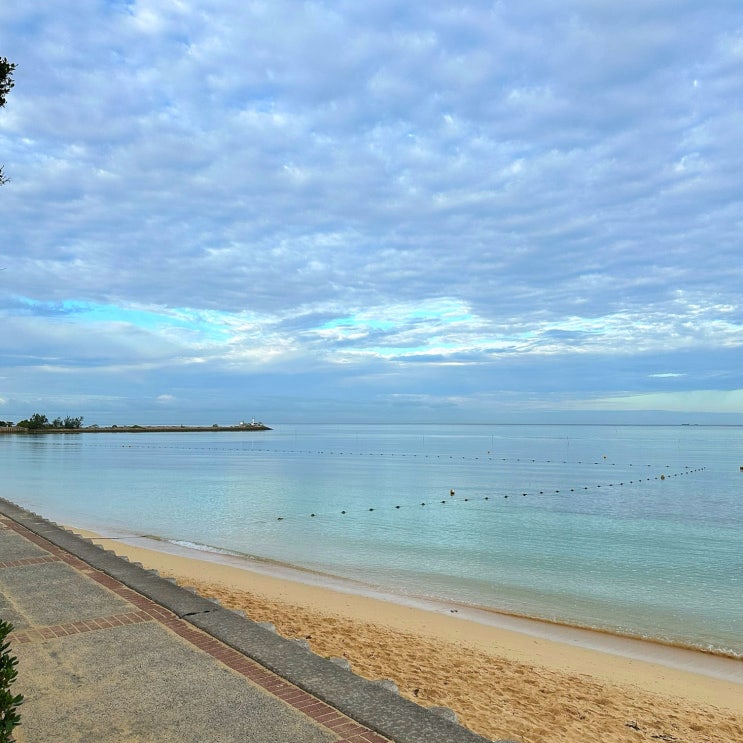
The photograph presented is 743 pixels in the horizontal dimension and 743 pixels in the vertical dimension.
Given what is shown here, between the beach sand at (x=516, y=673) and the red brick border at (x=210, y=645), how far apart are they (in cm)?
208

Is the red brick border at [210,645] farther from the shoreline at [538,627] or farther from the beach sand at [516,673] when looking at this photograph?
the shoreline at [538,627]

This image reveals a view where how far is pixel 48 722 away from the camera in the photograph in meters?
4.91

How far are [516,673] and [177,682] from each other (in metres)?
5.16

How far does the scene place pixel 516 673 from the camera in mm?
8688

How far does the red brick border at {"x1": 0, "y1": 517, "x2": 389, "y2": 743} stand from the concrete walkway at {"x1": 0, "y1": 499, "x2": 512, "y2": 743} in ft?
0.04

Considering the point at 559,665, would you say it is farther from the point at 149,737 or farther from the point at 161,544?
the point at 161,544

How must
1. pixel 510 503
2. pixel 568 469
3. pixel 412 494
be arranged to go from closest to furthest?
pixel 510 503
pixel 412 494
pixel 568 469

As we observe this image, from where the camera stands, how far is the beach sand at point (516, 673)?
274 inches

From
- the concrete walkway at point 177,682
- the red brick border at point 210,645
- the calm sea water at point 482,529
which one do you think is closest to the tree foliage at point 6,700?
the concrete walkway at point 177,682

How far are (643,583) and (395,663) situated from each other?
9952 millimetres

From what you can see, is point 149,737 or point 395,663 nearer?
point 149,737

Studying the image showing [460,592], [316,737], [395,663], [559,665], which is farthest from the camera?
[460,592]

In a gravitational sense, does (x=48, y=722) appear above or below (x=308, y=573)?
above

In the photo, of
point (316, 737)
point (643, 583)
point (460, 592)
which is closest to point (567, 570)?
point (643, 583)
